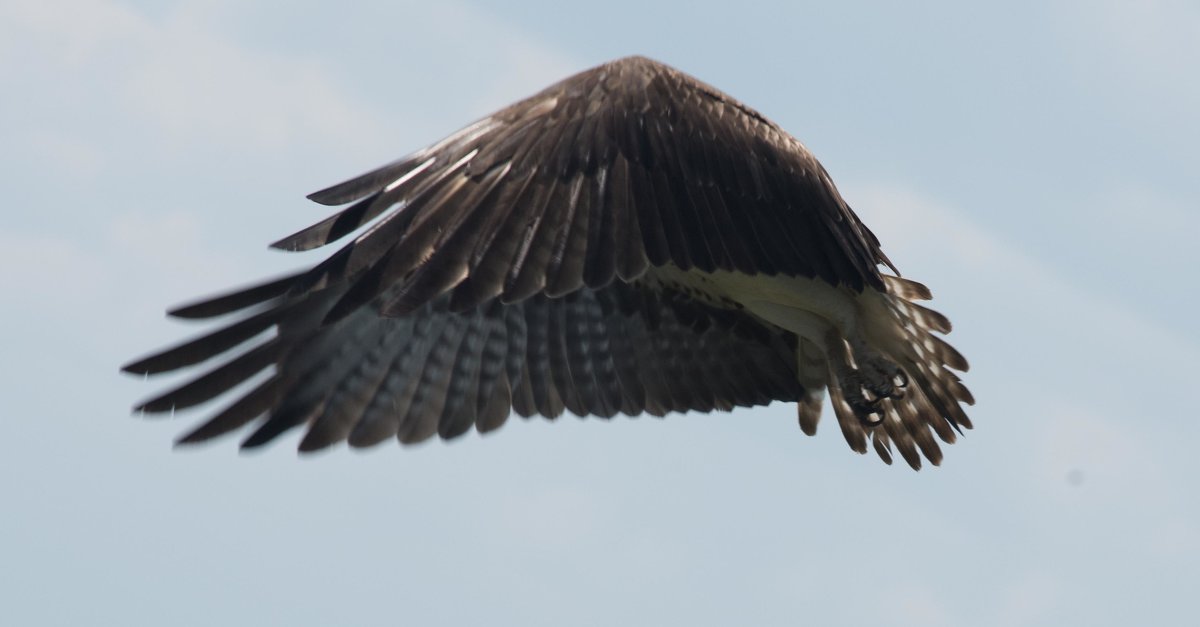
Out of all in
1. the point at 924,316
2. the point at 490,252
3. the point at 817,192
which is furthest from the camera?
the point at 924,316

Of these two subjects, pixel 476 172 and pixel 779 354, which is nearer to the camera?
pixel 476 172

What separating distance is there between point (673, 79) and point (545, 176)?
124cm

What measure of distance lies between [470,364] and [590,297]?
3.11 feet

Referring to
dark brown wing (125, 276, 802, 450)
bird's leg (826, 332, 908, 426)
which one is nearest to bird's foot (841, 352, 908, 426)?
bird's leg (826, 332, 908, 426)

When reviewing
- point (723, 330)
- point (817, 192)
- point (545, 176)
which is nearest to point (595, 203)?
point (545, 176)

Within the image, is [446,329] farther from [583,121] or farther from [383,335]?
[583,121]

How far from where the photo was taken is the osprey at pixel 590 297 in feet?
32.4

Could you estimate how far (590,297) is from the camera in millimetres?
12172

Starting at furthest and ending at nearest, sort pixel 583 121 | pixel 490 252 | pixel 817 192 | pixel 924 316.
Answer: pixel 924 316, pixel 817 192, pixel 583 121, pixel 490 252

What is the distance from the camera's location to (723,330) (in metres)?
12.4

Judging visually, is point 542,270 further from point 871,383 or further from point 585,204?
point 871,383

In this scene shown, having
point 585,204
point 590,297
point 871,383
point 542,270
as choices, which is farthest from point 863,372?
point 542,270

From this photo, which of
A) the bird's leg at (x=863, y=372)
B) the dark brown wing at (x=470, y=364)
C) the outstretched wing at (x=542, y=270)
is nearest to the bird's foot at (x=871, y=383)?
the bird's leg at (x=863, y=372)

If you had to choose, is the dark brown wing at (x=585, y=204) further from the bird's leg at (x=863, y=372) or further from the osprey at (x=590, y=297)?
the bird's leg at (x=863, y=372)
